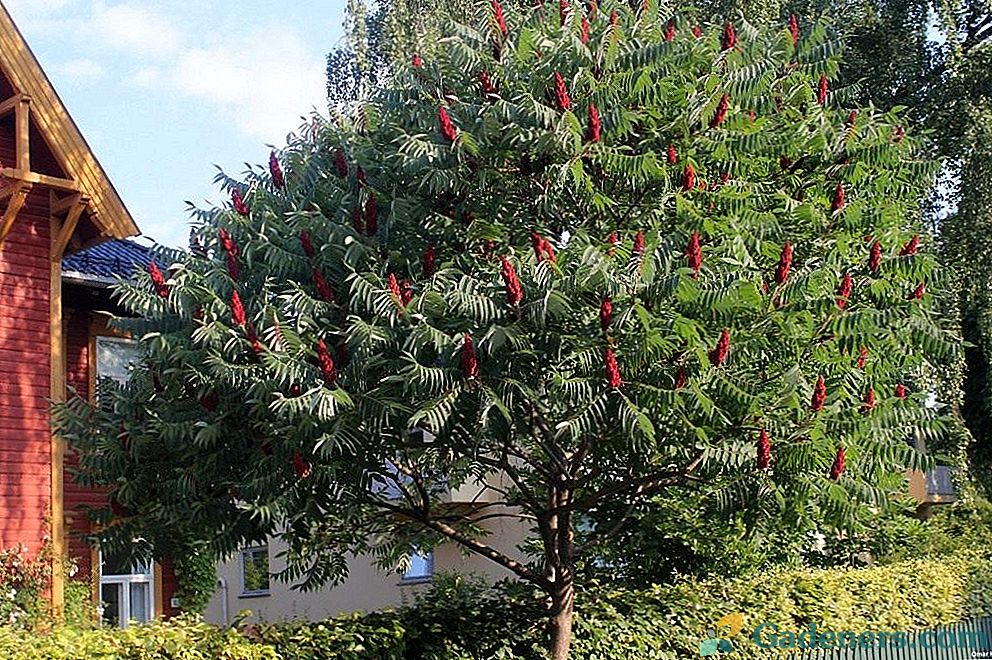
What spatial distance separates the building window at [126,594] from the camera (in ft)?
64.2

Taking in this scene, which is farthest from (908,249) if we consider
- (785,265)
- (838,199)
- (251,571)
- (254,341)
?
(251,571)

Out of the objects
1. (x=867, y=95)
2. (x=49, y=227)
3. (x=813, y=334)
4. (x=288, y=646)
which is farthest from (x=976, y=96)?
(x=288, y=646)

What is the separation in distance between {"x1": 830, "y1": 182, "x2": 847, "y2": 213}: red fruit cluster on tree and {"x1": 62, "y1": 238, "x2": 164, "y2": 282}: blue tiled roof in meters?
9.90

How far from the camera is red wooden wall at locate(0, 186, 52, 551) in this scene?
676 inches

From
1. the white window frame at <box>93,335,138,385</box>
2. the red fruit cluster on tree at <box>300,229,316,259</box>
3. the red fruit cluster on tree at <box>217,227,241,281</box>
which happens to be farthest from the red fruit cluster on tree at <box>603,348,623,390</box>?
the white window frame at <box>93,335,138,385</box>

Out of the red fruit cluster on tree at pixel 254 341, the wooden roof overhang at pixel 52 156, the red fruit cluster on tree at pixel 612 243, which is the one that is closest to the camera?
the red fruit cluster on tree at pixel 612 243

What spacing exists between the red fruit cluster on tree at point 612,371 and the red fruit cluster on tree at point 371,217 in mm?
2870

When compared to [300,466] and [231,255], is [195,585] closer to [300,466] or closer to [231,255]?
[231,255]

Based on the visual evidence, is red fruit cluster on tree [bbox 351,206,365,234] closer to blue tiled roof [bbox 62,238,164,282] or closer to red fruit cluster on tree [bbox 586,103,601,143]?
red fruit cluster on tree [bbox 586,103,601,143]

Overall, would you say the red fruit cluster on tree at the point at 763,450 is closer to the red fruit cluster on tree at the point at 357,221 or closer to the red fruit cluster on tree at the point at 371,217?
the red fruit cluster on tree at the point at 371,217

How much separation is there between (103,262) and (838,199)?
1193cm

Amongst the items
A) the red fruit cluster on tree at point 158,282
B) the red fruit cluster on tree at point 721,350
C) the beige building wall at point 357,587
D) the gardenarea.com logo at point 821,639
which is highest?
the red fruit cluster on tree at point 158,282

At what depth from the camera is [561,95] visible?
1170cm

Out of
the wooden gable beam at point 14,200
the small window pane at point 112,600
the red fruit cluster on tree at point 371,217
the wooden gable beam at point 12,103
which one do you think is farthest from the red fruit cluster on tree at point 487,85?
the small window pane at point 112,600
